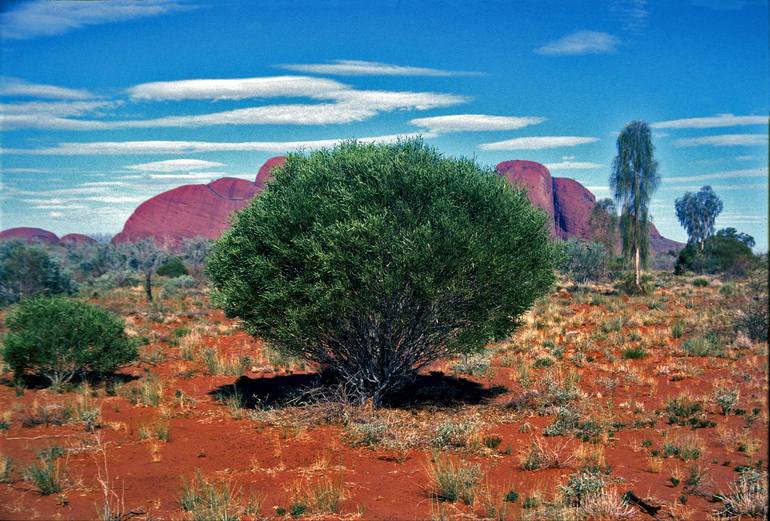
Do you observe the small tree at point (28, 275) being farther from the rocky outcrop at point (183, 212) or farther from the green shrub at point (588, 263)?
the rocky outcrop at point (183, 212)

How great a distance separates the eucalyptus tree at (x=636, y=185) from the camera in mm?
34188

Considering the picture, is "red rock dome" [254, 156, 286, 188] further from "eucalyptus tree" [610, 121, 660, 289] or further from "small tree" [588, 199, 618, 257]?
"small tree" [588, 199, 618, 257]

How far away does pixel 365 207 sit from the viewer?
405 inches

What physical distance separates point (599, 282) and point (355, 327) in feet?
122

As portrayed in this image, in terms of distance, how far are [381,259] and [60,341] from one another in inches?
332

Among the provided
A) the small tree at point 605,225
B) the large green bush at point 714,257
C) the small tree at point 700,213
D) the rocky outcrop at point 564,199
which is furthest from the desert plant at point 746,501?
the rocky outcrop at point 564,199

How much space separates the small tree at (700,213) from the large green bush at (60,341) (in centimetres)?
7629

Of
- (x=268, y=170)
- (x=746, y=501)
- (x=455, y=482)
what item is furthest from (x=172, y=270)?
(x=746, y=501)

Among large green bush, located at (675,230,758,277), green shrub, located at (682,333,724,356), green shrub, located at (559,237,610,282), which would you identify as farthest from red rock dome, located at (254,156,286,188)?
large green bush, located at (675,230,758,277)

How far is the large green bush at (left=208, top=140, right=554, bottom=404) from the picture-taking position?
10219mm

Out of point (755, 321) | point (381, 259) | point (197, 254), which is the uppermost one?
point (197, 254)

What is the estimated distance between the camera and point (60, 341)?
44.7 ft

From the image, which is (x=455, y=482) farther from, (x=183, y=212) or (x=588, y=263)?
(x=183, y=212)

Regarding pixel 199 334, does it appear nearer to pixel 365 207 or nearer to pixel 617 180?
pixel 365 207
